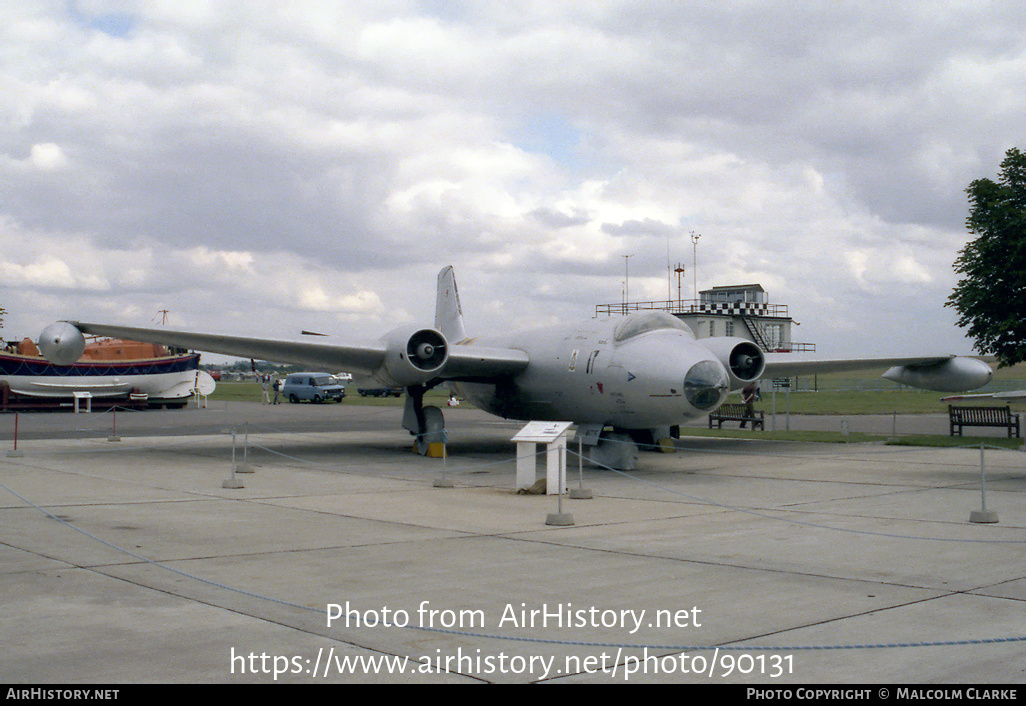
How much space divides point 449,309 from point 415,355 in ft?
29.1

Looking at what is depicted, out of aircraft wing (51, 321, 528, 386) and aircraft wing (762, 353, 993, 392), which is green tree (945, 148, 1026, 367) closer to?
aircraft wing (762, 353, 993, 392)

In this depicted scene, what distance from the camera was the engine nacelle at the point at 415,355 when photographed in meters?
18.5

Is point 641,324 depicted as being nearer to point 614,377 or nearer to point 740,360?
point 614,377

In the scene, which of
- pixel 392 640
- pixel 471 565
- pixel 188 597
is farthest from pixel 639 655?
pixel 188 597

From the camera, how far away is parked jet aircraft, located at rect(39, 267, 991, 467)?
52.4 feet

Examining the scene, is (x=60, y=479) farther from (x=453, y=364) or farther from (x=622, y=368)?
(x=622, y=368)

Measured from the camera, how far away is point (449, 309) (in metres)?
27.5

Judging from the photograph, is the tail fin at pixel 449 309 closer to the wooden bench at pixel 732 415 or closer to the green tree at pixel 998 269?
the wooden bench at pixel 732 415

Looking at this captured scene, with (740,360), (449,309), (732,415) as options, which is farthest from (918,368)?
(449,309)

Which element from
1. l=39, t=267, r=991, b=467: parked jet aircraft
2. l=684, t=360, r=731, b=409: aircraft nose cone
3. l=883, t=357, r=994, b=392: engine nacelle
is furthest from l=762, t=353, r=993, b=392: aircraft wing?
l=684, t=360, r=731, b=409: aircraft nose cone

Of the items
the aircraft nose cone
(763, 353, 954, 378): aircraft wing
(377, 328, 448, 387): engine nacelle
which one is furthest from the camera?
(763, 353, 954, 378): aircraft wing

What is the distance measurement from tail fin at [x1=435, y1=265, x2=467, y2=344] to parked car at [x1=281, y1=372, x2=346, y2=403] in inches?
1098

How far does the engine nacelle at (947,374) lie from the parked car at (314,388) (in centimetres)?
3645

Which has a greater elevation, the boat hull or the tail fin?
the tail fin
